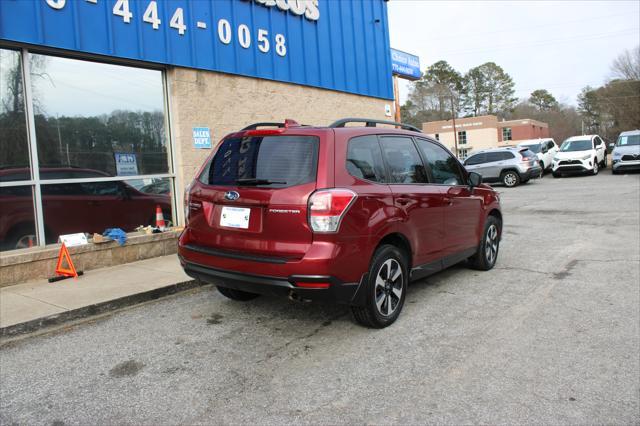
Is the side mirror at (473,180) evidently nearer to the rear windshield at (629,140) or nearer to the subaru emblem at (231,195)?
the subaru emblem at (231,195)

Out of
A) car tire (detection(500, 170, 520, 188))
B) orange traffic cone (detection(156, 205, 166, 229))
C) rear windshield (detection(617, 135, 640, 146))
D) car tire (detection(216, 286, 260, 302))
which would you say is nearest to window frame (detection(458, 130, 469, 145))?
rear windshield (detection(617, 135, 640, 146))

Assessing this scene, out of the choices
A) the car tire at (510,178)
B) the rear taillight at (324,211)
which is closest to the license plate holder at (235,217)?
the rear taillight at (324,211)

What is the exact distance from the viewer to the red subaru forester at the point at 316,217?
3812mm

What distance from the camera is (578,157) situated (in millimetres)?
21688

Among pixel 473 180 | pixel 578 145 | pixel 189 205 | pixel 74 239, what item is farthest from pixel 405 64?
pixel 189 205

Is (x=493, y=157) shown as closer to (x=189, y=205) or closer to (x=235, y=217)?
(x=189, y=205)

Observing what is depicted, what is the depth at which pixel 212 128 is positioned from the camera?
29.3 ft

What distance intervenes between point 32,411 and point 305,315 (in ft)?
7.84

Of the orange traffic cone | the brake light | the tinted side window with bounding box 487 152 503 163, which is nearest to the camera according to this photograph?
the brake light

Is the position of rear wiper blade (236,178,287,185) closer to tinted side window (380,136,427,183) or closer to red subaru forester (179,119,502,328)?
red subaru forester (179,119,502,328)

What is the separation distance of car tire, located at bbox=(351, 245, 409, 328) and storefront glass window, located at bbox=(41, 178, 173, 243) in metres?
4.81

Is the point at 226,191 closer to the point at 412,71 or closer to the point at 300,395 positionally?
the point at 300,395

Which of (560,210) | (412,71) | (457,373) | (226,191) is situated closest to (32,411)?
(226,191)

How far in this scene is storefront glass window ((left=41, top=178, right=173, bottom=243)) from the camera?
22.6 feet
